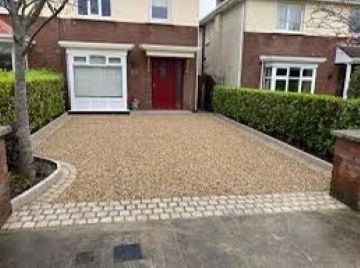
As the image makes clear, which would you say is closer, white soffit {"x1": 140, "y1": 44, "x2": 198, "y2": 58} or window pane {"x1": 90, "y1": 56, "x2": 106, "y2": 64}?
window pane {"x1": 90, "y1": 56, "x2": 106, "y2": 64}

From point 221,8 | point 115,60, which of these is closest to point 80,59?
point 115,60

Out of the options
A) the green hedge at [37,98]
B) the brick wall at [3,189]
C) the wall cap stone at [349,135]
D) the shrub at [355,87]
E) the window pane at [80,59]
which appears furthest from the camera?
the window pane at [80,59]

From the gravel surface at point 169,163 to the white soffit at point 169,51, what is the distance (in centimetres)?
455

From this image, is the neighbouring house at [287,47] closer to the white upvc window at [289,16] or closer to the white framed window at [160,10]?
the white upvc window at [289,16]

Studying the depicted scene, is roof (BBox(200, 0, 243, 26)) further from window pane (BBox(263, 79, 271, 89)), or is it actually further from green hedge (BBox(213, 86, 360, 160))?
green hedge (BBox(213, 86, 360, 160))

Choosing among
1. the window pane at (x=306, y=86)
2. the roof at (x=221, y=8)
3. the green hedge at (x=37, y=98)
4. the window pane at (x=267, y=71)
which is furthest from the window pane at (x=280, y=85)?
the green hedge at (x=37, y=98)

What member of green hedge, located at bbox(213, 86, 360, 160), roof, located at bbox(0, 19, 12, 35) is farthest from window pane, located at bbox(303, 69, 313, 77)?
roof, located at bbox(0, 19, 12, 35)

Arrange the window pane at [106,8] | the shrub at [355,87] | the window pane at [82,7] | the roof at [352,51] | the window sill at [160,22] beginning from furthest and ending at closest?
1. the roof at [352,51]
2. the window sill at [160,22]
3. the window pane at [106,8]
4. the window pane at [82,7]
5. the shrub at [355,87]

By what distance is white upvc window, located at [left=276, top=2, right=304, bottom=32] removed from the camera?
50.7ft

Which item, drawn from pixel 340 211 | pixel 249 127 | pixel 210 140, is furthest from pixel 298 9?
pixel 340 211

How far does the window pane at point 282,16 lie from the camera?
50.6 ft

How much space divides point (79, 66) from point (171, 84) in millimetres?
4160

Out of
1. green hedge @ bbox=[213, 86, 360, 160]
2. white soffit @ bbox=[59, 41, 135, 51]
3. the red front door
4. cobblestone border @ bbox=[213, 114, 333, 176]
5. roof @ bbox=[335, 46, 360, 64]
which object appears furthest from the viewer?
roof @ bbox=[335, 46, 360, 64]

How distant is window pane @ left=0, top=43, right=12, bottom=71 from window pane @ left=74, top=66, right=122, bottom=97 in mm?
2543
